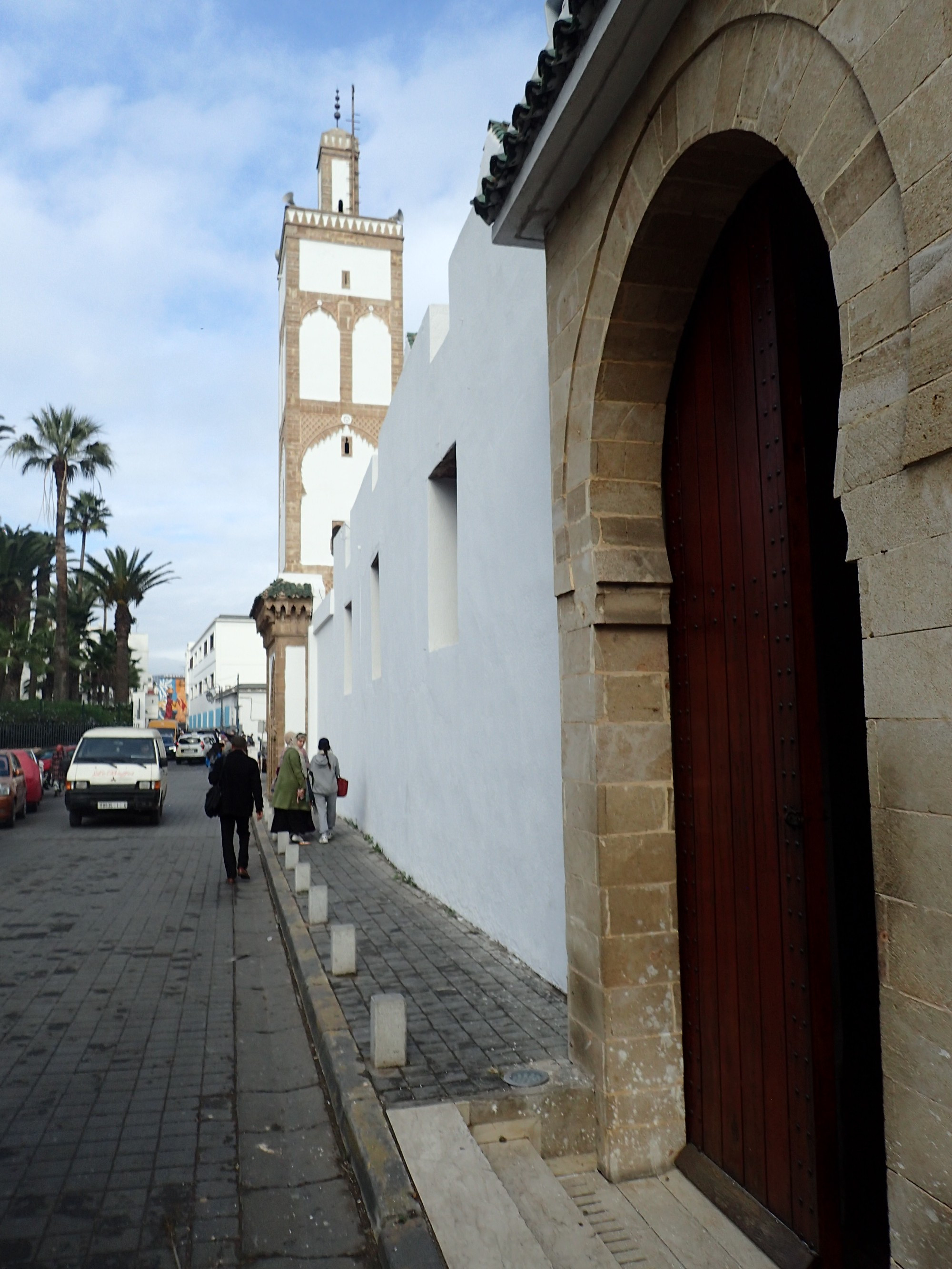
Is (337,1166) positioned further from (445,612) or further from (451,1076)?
(445,612)

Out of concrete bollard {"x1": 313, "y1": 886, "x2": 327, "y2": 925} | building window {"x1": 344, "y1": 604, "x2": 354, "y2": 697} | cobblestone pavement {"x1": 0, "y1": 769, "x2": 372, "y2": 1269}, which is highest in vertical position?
building window {"x1": 344, "y1": 604, "x2": 354, "y2": 697}

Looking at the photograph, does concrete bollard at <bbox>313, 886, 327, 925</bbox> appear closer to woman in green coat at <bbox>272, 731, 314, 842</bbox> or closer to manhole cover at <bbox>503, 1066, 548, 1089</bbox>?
manhole cover at <bbox>503, 1066, 548, 1089</bbox>

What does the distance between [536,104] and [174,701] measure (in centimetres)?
8501

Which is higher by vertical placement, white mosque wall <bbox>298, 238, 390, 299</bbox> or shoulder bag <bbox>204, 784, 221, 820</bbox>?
white mosque wall <bbox>298, 238, 390, 299</bbox>

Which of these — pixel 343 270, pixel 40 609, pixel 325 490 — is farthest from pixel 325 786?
pixel 40 609

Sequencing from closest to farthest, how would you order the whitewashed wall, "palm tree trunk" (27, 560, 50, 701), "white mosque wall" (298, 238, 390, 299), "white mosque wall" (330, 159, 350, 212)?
the whitewashed wall → "white mosque wall" (298, 238, 390, 299) → "white mosque wall" (330, 159, 350, 212) → "palm tree trunk" (27, 560, 50, 701)

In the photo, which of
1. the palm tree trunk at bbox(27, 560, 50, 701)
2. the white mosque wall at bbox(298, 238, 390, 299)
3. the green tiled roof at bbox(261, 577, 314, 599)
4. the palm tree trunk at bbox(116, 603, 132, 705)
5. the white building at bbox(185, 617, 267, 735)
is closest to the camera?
the green tiled roof at bbox(261, 577, 314, 599)

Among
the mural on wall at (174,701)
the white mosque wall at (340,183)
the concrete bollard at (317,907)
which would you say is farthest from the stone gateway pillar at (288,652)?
the mural on wall at (174,701)

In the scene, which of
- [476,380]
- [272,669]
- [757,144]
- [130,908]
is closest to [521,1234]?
[757,144]

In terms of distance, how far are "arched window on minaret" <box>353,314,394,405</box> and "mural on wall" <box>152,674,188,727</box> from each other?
37.3 metres

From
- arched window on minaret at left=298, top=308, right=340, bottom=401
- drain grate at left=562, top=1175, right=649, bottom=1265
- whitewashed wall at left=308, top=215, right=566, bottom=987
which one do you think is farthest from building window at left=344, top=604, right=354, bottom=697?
arched window on minaret at left=298, top=308, right=340, bottom=401

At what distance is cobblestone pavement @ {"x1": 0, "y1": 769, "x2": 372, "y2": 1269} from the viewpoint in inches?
131

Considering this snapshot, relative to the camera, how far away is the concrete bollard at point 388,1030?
4.36m

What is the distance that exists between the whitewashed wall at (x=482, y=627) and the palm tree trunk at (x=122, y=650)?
1296 inches
